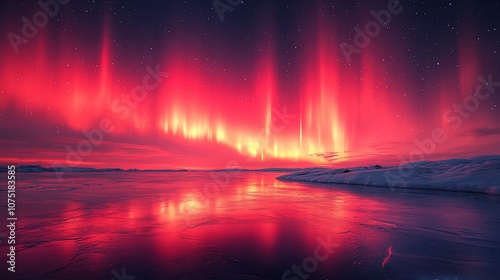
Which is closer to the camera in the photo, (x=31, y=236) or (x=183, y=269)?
(x=183, y=269)

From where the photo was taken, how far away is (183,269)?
128 inches

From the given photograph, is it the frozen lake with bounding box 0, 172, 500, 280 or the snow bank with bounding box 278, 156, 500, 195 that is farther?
the snow bank with bounding box 278, 156, 500, 195

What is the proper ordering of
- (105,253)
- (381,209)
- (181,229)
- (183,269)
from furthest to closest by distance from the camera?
1. (381,209)
2. (181,229)
3. (105,253)
4. (183,269)

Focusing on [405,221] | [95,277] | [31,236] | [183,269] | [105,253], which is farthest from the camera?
[405,221]

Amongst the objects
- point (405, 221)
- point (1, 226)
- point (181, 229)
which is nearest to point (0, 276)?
point (181, 229)

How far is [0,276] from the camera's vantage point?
303 cm

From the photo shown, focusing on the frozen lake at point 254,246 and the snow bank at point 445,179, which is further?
the snow bank at point 445,179

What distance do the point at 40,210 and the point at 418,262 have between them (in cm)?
1012

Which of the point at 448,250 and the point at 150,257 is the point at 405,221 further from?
the point at 150,257

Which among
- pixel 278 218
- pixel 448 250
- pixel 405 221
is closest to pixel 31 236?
pixel 278 218

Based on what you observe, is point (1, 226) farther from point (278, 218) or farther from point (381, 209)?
point (381, 209)

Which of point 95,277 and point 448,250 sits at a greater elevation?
point 95,277

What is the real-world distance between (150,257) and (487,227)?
7381 millimetres

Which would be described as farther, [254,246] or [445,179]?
[445,179]
